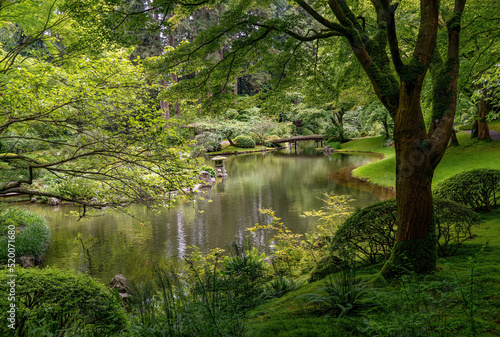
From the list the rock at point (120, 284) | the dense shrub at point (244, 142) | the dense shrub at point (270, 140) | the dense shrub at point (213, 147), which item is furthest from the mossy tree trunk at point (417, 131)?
the dense shrub at point (270, 140)

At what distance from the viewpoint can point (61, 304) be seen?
3.01 m

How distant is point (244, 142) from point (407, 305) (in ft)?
113

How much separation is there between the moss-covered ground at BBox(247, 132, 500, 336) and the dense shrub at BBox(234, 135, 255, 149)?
1272 inches

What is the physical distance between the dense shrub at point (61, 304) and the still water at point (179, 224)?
187 centimetres

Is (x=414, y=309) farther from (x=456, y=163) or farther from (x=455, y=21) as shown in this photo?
(x=456, y=163)

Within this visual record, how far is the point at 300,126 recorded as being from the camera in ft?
148

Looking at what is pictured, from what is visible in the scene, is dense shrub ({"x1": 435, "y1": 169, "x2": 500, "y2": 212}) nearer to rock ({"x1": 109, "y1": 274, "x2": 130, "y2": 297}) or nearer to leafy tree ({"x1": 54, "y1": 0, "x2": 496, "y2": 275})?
leafy tree ({"x1": 54, "y1": 0, "x2": 496, "y2": 275})

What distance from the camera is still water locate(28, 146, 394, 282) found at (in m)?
7.88

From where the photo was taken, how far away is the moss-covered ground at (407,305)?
1.95 m

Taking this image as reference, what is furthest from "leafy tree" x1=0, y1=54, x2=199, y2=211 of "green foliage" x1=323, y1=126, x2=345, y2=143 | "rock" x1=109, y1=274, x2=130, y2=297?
"green foliage" x1=323, y1=126, x2=345, y2=143

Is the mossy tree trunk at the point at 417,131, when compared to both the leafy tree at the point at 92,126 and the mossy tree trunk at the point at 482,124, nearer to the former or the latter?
the leafy tree at the point at 92,126

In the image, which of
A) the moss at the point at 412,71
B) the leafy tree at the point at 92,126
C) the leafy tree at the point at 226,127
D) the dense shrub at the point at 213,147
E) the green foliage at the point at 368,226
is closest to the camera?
the moss at the point at 412,71

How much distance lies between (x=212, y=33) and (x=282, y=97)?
1.54 metres

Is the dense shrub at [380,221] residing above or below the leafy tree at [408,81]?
below
